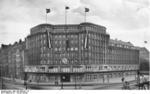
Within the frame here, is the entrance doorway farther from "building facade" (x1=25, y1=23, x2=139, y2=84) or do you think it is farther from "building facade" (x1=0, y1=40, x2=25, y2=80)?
"building facade" (x1=0, y1=40, x2=25, y2=80)

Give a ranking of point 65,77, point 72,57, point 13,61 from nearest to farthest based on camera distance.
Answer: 1. point 65,77
2. point 72,57
3. point 13,61

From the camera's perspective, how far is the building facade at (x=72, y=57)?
57.5 feet

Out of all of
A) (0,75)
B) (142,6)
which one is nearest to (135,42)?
(142,6)

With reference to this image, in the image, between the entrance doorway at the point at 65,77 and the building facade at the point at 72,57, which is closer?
the entrance doorway at the point at 65,77

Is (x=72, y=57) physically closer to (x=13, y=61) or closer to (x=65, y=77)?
(x=65, y=77)

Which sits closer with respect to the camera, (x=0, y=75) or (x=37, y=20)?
(x=37, y=20)

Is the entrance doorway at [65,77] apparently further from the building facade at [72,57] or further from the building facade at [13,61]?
the building facade at [13,61]

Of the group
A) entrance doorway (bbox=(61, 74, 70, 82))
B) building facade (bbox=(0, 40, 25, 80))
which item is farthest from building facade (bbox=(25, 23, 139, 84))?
building facade (bbox=(0, 40, 25, 80))

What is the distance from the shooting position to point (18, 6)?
13.6 m

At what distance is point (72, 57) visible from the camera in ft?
60.1

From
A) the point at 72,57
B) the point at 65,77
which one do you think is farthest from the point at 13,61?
the point at 72,57

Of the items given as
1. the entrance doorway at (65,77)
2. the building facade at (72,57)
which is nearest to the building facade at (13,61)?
the building facade at (72,57)

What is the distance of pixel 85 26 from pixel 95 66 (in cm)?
561

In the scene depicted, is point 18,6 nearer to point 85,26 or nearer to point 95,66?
point 85,26
